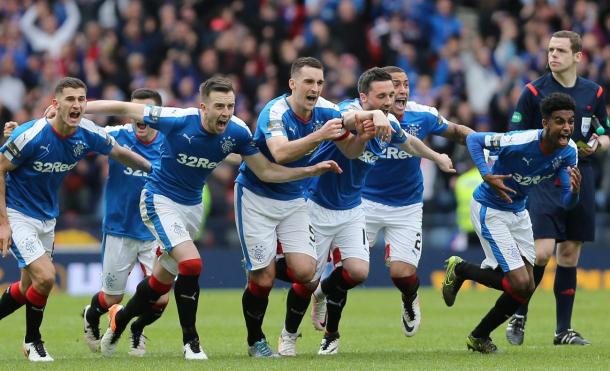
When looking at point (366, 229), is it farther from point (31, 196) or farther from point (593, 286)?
point (593, 286)

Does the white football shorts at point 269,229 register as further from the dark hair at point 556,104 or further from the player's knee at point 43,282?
the dark hair at point 556,104

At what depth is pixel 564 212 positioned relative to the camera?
1288 cm

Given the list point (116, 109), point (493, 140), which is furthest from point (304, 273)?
point (116, 109)

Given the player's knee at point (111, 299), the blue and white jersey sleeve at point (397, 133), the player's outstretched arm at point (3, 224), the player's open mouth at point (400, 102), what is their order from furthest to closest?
the player's knee at point (111, 299) → the player's open mouth at point (400, 102) → the blue and white jersey sleeve at point (397, 133) → the player's outstretched arm at point (3, 224)

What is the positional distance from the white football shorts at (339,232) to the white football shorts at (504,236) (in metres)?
1.07

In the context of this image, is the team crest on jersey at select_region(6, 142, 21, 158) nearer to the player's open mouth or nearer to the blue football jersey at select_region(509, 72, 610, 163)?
the player's open mouth

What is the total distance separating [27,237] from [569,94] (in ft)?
17.7

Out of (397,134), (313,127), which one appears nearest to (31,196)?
(313,127)

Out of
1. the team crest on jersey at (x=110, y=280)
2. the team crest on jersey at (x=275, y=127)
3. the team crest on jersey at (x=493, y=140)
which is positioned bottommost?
the team crest on jersey at (x=110, y=280)

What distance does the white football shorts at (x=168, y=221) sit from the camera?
11.1 meters

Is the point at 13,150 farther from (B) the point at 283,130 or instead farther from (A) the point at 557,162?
(A) the point at 557,162

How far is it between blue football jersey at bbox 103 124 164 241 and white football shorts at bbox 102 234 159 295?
89 mm

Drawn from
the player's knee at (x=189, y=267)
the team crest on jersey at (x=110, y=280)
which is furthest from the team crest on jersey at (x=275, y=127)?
the team crest on jersey at (x=110, y=280)

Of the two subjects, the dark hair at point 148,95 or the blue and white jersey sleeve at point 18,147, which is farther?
the dark hair at point 148,95
